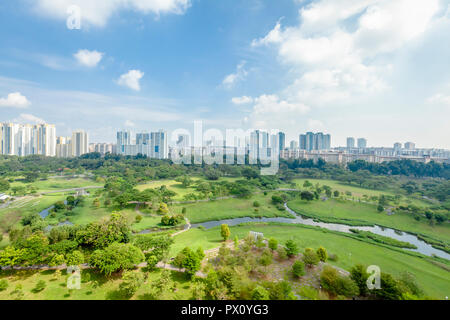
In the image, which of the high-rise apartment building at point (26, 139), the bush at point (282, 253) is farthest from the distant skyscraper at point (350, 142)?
the high-rise apartment building at point (26, 139)

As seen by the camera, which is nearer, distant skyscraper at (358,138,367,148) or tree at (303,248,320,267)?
tree at (303,248,320,267)

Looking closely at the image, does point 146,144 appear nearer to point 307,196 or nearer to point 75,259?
point 307,196

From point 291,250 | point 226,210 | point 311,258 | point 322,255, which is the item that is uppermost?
point 311,258

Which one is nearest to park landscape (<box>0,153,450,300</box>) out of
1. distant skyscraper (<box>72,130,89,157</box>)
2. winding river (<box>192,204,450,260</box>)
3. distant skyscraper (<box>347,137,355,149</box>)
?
winding river (<box>192,204,450,260</box>)

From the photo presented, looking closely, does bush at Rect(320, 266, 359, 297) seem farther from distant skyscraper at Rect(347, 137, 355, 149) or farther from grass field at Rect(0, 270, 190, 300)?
distant skyscraper at Rect(347, 137, 355, 149)

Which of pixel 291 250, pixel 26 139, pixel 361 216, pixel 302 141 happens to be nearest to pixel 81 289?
pixel 291 250
